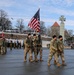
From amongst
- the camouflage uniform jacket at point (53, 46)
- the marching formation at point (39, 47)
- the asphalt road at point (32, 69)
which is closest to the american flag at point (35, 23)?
the marching formation at point (39, 47)

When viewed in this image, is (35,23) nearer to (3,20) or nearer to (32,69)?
(32,69)

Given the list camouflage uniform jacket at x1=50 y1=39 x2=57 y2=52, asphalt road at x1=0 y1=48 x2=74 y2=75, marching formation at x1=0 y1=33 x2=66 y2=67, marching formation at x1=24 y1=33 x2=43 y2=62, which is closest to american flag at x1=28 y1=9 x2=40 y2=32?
marching formation at x1=0 y1=33 x2=66 y2=67

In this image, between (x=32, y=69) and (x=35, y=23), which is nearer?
(x=32, y=69)

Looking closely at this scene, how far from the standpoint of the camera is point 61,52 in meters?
16.9

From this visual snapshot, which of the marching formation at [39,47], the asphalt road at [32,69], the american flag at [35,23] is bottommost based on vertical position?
the asphalt road at [32,69]

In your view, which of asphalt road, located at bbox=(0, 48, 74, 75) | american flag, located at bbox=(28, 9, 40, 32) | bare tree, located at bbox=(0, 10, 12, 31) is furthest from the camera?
bare tree, located at bbox=(0, 10, 12, 31)

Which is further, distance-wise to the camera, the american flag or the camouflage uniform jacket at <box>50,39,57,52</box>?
the american flag

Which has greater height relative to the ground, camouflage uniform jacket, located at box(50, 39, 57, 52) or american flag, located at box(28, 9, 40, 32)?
american flag, located at box(28, 9, 40, 32)

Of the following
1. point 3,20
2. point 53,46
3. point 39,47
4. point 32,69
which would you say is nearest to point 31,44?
point 39,47

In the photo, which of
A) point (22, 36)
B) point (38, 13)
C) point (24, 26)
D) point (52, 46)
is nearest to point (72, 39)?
point (24, 26)

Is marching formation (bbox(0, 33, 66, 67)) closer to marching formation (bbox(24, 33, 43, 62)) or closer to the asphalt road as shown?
marching formation (bbox(24, 33, 43, 62))

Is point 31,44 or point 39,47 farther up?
point 31,44

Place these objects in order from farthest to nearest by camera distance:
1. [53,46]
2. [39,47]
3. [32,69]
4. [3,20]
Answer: [3,20] < [39,47] < [53,46] < [32,69]

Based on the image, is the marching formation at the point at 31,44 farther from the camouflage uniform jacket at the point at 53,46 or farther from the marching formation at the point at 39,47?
the camouflage uniform jacket at the point at 53,46
